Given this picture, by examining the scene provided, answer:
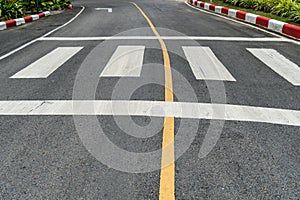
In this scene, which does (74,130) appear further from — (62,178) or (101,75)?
(101,75)

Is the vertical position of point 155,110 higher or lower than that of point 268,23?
lower

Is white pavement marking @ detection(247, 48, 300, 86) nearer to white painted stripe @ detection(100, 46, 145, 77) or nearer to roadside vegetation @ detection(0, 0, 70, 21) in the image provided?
white painted stripe @ detection(100, 46, 145, 77)

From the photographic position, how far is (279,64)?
6.55 meters

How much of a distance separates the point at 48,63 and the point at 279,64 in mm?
4627

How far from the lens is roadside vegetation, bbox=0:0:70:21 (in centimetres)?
1360

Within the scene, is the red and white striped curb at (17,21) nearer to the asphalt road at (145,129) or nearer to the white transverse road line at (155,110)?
the asphalt road at (145,129)

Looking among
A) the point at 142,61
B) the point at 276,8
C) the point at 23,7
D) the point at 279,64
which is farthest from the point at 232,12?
the point at 23,7

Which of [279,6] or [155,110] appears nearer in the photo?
[155,110]

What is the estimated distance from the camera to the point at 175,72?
5.91 m

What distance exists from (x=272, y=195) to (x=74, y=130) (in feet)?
7.20

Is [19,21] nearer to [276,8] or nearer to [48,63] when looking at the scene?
[48,63]

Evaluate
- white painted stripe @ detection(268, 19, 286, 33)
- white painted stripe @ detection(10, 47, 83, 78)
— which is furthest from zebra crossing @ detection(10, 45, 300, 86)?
white painted stripe @ detection(268, 19, 286, 33)

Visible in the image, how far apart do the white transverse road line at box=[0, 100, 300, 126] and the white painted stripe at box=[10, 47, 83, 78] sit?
4.54 feet

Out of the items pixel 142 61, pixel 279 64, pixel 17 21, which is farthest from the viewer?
pixel 17 21
